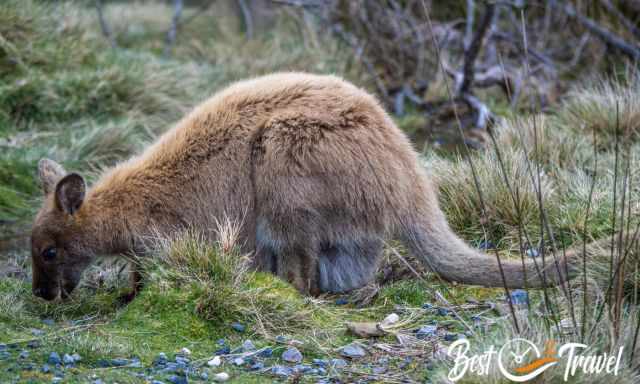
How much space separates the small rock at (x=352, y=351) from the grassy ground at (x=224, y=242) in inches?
3.4

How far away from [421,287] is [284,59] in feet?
21.2

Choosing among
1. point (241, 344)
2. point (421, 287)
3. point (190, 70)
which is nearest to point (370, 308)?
point (421, 287)

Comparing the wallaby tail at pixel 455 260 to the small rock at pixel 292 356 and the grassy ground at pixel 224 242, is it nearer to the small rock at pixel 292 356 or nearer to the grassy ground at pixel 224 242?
the grassy ground at pixel 224 242

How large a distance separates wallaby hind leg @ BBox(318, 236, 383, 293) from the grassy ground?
14 centimetres

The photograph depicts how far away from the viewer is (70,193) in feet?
18.5

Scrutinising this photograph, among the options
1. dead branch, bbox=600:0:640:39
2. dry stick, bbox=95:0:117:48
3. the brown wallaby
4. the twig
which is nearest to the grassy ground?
the brown wallaby

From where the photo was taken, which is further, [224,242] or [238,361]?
[224,242]

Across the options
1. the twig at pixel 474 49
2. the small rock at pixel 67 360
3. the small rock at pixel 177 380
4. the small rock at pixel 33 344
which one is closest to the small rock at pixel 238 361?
the small rock at pixel 177 380

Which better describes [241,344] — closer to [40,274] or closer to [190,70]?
[40,274]

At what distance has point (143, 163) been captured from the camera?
5.97 m

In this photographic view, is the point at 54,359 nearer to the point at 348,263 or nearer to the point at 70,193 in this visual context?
the point at 70,193

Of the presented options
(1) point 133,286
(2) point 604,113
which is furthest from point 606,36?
(1) point 133,286

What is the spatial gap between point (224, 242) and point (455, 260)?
1477 millimetres

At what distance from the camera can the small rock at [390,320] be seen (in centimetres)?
498
